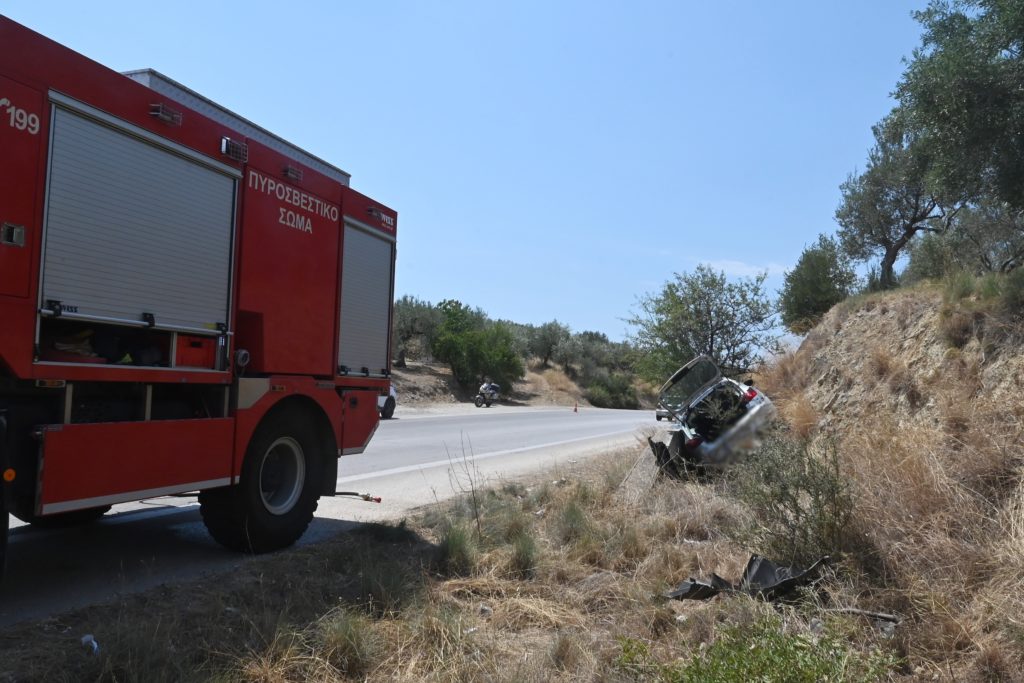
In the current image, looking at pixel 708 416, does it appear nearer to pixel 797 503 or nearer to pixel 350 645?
pixel 797 503

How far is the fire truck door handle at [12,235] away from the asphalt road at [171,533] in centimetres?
226

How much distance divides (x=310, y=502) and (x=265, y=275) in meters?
2.14

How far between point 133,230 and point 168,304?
0.58 meters

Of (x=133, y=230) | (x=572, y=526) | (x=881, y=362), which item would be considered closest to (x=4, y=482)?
(x=133, y=230)

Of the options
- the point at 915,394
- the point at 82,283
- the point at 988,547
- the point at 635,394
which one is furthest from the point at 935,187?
the point at 635,394

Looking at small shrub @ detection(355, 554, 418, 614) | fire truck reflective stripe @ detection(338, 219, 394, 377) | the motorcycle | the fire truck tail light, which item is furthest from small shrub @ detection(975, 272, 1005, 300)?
the motorcycle

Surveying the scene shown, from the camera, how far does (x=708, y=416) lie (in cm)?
984

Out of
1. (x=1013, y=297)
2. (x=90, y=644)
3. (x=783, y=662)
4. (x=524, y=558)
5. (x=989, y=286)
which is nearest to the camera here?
(x=783, y=662)

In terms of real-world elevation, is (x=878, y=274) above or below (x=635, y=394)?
above

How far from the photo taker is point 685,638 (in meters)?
4.32

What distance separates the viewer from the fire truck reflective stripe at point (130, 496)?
15.0 feet

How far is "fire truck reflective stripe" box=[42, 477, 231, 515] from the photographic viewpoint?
459 centimetres

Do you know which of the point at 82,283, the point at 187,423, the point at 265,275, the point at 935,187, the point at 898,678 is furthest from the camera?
the point at 935,187

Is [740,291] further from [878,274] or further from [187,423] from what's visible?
[187,423]
